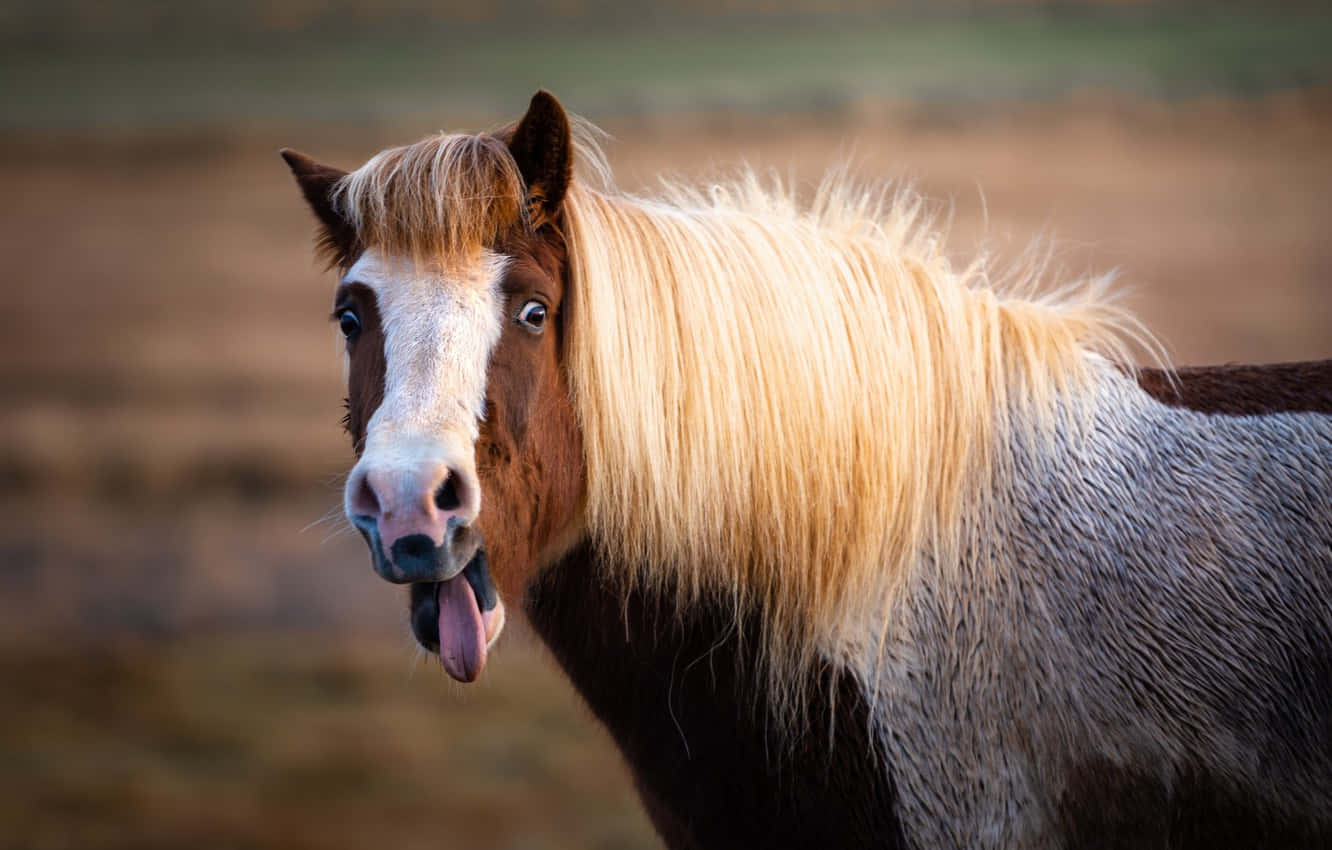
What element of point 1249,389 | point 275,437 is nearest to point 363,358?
point 1249,389

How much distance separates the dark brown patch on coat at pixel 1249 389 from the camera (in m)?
3.24

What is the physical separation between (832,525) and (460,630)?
1.04 meters

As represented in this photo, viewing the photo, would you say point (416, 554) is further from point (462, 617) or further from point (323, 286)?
point (323, 286)

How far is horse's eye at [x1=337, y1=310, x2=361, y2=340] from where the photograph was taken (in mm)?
2953

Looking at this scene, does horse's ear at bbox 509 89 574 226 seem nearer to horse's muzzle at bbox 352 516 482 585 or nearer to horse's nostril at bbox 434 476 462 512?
horse's nostril at bbox 434 476 462 512

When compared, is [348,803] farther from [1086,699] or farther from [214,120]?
[214,120]

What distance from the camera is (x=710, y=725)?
3123 mm

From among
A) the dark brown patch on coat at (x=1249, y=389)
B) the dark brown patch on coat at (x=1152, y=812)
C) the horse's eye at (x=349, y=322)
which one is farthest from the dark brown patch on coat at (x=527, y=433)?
the dark brown patch on coat at (x=1249, y=389)

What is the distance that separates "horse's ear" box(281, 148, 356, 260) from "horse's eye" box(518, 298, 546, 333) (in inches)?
23.7

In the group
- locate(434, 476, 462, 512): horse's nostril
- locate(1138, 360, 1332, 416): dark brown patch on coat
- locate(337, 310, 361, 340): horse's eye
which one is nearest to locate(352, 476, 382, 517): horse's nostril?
locate(434, 476, 462, 512): horse's nostril

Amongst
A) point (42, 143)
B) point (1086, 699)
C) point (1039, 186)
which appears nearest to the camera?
point (1086, 699)

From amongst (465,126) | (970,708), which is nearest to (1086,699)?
(970,708)

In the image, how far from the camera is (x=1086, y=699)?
2.92 meters

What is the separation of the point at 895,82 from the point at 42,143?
21588mm
